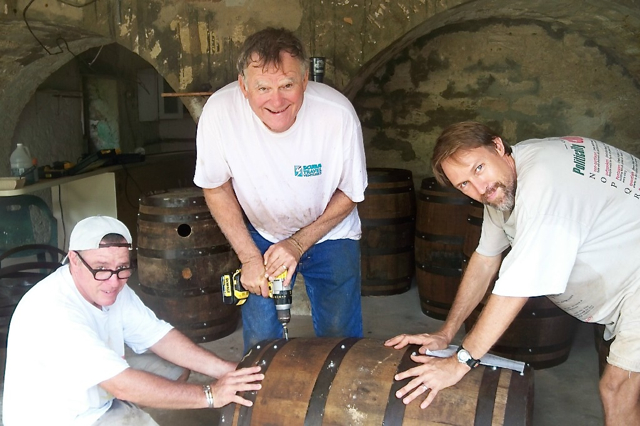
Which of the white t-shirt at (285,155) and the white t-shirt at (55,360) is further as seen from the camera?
the white t-shirt at (285,155)

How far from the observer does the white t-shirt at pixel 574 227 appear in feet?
5.82

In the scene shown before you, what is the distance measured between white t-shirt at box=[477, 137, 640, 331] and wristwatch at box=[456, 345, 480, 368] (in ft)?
0.70

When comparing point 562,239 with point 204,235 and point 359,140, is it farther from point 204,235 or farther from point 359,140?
point 204,235

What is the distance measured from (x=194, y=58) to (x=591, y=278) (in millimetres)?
2888

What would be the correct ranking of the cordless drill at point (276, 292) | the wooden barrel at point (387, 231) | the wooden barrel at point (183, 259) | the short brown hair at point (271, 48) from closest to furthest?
the short brown hair at point (271, 48), the cordless drill at point (276, 292), the wooden barrel at point (183, 259), the wooden barrel at point (387, 231)

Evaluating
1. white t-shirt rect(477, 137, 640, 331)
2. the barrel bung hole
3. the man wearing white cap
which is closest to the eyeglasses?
the man wearing white cap

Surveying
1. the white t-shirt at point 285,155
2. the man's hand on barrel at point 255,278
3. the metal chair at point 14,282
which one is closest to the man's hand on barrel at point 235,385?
the man's hand on barrel at point 255,278

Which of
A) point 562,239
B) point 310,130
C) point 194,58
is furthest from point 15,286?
point 562,239

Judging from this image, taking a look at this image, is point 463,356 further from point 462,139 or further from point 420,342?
point 462,139

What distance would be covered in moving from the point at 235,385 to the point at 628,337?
50.9 inches

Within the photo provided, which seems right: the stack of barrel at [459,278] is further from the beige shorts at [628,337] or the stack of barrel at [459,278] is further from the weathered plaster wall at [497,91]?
the beige shorts at [628,337]

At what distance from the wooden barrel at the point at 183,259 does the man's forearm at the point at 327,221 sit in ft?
4.77

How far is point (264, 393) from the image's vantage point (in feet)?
6.23

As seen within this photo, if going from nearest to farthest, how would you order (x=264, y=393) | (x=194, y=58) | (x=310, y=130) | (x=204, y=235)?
(x=264, y=393)
(x=310, y=130)
(x=204, y=235)
(x=194, y=58)
